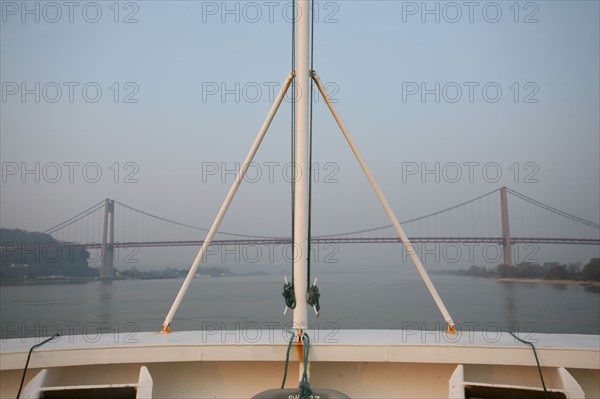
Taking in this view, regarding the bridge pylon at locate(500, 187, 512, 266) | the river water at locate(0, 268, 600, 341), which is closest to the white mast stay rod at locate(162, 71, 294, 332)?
the river water at locate(0, 268, 600, 341)

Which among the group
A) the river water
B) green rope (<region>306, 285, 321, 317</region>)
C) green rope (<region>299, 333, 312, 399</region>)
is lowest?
the river water

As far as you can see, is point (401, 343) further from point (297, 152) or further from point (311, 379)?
point (297, 152)

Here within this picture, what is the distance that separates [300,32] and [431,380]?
1.80 meters

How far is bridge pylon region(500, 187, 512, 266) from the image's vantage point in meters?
24.2

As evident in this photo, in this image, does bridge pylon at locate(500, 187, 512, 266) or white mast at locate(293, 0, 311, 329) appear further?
bridge pylon at locate(500, 187, 512, 266)

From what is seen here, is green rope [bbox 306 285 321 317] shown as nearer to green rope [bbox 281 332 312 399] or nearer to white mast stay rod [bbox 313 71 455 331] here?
green rope [bbox 281 332 312 399]

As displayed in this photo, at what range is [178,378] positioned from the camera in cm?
227

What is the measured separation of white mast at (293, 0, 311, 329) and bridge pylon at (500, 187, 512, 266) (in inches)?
955

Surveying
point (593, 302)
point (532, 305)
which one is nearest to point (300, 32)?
point (532, 305)

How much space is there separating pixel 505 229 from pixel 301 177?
2634cm

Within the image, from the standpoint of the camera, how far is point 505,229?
85.5ft

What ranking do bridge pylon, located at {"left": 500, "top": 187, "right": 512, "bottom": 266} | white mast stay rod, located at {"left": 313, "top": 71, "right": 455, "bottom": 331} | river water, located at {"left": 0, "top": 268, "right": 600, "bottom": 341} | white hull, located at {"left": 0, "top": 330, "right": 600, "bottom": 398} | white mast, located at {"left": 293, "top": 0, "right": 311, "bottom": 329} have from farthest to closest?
bridge pylon, located at {"left": 500, "top": 187, "right": 512, "bottom": 266} → river water, located at {"left": 0, "top": 268, "right": 600, "bottom": 341} → white mast stay rod, located at {"left": 313, "top": 71, "right": 455, "bottom": 331} → white mast, located at {"left": 293, "top": 0, "right": 311, "bottom": 329} → white hull, located at {"left": 0, "top": 330, "right": 600, "bottom": 398}

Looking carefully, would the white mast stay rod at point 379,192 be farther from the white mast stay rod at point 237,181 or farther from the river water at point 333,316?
the river water at point 333,316

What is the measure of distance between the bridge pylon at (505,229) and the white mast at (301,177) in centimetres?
2425
